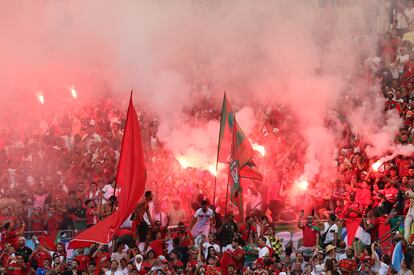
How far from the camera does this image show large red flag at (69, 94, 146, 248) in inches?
476

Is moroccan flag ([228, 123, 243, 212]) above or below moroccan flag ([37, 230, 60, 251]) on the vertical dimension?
above

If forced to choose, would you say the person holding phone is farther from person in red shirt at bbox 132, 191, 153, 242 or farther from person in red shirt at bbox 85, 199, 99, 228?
person in red shirt at bbox 85, 199, 99, 228

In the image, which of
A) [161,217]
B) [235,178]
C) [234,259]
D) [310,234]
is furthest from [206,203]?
[234,259]

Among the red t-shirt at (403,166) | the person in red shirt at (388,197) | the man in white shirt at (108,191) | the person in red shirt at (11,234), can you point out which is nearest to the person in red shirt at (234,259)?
the person in red shirt at (388,197)

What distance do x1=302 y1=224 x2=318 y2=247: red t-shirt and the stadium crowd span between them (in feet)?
0.05

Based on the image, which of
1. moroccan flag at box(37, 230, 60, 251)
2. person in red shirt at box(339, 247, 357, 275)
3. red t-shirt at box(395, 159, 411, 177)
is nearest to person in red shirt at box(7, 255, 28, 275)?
moroccan flag at box(37, 230, 60, 251)

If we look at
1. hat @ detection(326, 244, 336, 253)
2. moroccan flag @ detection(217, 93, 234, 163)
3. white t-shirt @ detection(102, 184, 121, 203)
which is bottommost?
hat @ detection(326, 244, 336, 253)

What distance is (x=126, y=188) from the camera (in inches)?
485

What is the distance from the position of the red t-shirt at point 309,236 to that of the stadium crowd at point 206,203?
14 mm

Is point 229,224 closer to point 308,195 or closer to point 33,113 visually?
point 308,195

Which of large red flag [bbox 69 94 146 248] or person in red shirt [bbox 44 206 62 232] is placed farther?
person in red shirt [bbox 44 206 62 232]

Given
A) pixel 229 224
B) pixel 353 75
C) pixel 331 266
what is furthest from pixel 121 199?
pixel 353 75

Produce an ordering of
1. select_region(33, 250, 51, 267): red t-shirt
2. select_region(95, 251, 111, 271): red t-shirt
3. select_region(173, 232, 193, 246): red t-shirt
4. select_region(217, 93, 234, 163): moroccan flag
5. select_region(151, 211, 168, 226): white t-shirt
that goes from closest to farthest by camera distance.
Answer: select_region(95, 251, 111, 271): red t-shirt < select_region(33, 250, 51, 267): red t-shirt < select_region(173, 232, 193, 246): red t-shirt < select_region(217, 93, 234, 163): moroccan flag < select_region(151, 211, 168, 226): white t-shirt

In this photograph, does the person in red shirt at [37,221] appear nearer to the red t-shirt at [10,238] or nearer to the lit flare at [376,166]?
the red t-shirt at [10,238]
